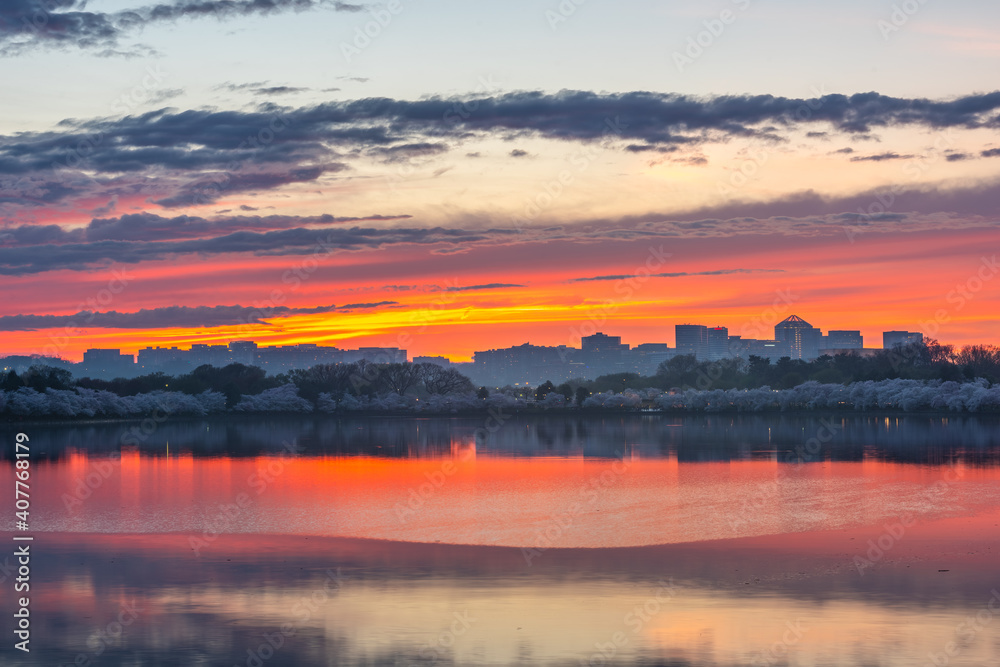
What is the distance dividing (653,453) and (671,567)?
35.1m

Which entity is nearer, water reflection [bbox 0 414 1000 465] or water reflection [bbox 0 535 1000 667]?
water reflection [bbox 0 535 1000 667]

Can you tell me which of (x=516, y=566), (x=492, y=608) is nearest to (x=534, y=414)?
(x=516, y=566)

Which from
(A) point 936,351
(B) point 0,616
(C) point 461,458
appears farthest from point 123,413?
(A) point 936,351

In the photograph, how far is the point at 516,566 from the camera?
20.6 m

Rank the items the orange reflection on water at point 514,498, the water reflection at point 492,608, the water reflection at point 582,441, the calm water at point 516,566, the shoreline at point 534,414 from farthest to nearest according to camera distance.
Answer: the shoreline at point 534,414 → the water reflection at point 582,441 → the orange reflection on water at point 514,498 → the calm water at point 516,566 → the water reflection at point 492,608

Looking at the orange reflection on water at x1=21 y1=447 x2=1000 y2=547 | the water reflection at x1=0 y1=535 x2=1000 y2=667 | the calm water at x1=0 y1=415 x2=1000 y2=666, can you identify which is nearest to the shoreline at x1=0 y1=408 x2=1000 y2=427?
the orange reflection on water at x1=21 y1=447 x2=1000 y2=547

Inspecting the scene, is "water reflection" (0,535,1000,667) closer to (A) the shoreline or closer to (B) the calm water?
(B) the calm water

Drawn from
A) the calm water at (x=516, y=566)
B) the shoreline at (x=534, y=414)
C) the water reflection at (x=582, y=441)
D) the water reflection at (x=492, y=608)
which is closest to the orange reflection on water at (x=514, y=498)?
the calm water at (x=516, y=566)

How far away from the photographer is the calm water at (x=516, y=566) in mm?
14539

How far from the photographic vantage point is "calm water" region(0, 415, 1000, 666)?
14539 mm

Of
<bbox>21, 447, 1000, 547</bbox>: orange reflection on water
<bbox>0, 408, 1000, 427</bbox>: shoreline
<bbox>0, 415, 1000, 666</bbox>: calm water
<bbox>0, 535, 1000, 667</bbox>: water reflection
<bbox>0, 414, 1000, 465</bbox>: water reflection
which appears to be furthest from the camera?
<bbox>0, 408, 1000, 427</bbox>: shoreline

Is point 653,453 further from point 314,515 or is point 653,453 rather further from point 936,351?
point 936,351

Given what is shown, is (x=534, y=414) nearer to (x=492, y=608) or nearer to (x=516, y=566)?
(x=516, y=566)

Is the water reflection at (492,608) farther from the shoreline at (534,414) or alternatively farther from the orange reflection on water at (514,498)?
the shoreline at (534,414)
